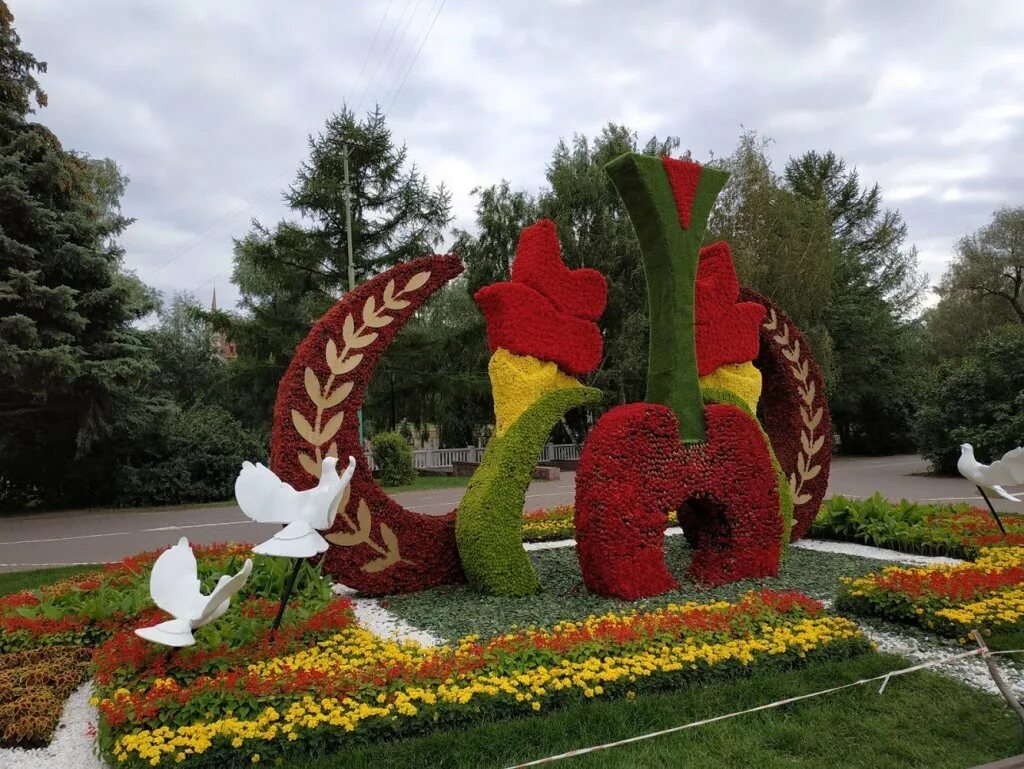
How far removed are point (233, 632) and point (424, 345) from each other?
1841 cm

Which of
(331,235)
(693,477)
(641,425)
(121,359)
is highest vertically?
(331,235)

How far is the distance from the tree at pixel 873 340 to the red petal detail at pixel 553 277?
1957 centimetres

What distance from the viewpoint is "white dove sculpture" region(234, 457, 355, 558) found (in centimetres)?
423

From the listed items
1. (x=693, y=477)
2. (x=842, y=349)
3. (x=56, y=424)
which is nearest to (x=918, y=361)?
(x=842, y=349)

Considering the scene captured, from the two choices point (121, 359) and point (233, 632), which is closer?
point (233, 632)

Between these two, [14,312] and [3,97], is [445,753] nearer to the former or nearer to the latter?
[14,312]

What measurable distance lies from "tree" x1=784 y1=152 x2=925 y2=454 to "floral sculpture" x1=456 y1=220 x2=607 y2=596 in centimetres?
1972

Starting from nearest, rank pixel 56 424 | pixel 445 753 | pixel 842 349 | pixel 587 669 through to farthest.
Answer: pixel 445 753 → pixel 587 669 → pixel 56 424 → pixel 842 349

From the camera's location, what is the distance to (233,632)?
4609 millimetres

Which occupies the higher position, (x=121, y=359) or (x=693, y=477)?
(x=121, y=359)

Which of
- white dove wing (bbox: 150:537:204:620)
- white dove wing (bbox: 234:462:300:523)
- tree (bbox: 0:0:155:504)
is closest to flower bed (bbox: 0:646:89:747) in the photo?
white dove wing (bbox: 150:537:204:620)

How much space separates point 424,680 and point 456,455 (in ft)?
75.0

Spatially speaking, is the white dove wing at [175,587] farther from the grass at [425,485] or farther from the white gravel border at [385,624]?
the grass at [425,485]

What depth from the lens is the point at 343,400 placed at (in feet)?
20.1
